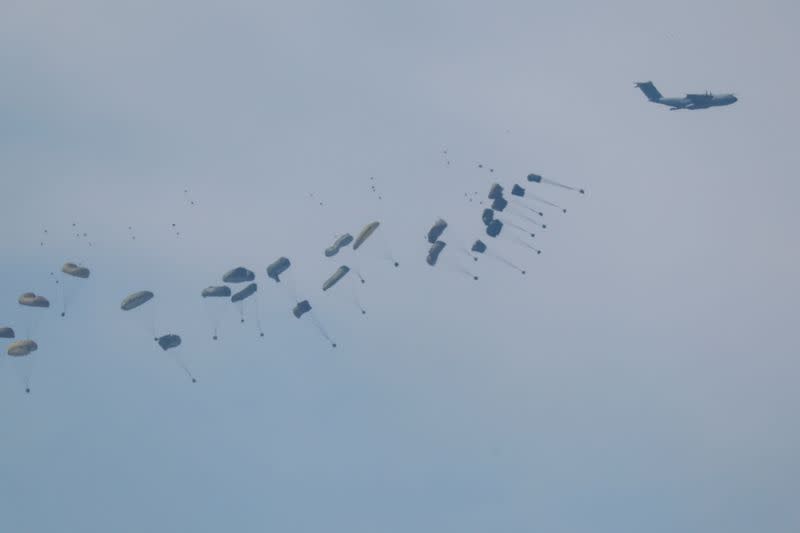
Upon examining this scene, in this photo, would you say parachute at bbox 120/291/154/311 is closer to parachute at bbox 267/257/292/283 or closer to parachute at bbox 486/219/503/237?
parachute at bbox 267/257/292/283

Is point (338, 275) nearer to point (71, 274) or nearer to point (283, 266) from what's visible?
point (283, 266)

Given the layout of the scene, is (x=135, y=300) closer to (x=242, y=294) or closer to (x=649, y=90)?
(x=242, y=294)

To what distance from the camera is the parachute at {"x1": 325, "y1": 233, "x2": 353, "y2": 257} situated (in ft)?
292

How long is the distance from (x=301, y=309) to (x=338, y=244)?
374 inches

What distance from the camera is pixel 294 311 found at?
86.7 m

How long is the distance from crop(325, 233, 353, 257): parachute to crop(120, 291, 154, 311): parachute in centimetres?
2260

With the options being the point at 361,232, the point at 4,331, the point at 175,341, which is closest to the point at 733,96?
the point at 361,232

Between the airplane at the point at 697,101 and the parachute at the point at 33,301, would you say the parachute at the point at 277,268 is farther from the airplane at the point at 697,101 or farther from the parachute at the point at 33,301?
the airplane at the point at 697,101

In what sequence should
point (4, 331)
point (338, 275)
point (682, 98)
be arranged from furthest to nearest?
point (682, 98)
point (338, 275)
point (4, 331)

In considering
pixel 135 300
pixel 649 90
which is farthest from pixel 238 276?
pixel 649 90

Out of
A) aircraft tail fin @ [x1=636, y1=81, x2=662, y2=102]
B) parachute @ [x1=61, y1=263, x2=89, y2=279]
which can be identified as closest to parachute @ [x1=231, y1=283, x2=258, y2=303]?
parachute @ [x1=61, y1=263, x2=89, y2=279]

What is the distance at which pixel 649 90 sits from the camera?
102562 mm

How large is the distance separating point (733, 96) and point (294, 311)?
68932mm

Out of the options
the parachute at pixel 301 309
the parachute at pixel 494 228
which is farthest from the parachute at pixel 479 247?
the parachute at pixel 301 309
